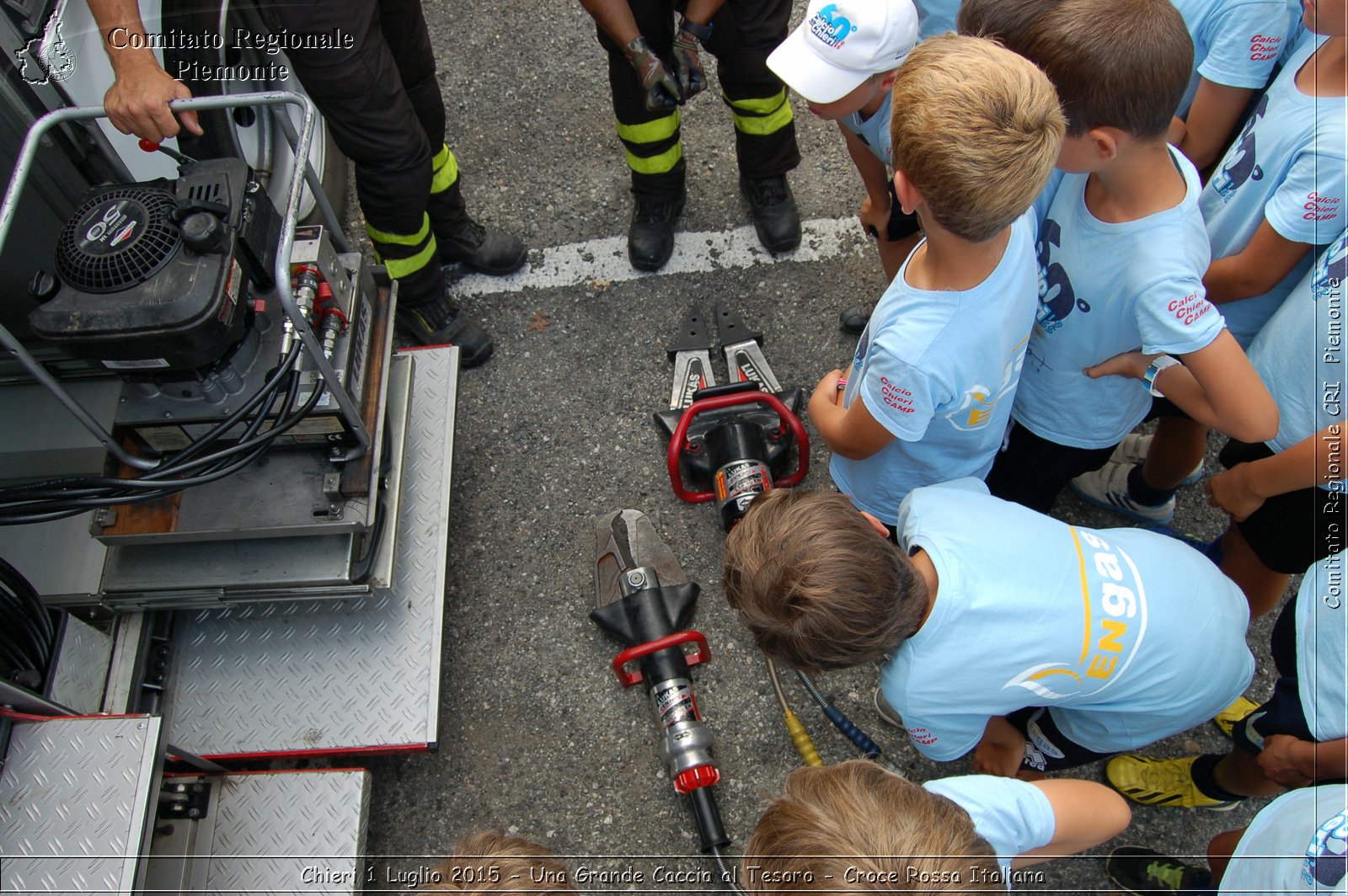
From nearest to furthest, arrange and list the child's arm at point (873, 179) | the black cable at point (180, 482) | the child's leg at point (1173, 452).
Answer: the black cable at point (180, 482)
the child's leg at point (1173, 452)
the child's arm at point (873, 179)

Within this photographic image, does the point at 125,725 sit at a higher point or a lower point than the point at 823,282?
lower

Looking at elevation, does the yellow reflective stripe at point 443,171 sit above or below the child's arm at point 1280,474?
above

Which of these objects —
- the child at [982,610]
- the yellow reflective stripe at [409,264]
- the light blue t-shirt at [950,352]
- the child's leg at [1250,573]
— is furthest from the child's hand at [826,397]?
the yellow reflective stripe at [409,264]

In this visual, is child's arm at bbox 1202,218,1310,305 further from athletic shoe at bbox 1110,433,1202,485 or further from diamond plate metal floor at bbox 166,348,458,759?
diamond plate metal floor at bbox 166,348,458,759

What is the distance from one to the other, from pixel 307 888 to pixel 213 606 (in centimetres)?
84

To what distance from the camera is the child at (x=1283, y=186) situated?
76.0 inches

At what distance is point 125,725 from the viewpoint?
202 cm

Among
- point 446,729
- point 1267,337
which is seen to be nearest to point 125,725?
point 446,729

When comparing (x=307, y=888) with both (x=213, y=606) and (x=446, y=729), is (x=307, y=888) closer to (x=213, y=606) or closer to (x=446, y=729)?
(x=446, y=729)

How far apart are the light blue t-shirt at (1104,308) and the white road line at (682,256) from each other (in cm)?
145

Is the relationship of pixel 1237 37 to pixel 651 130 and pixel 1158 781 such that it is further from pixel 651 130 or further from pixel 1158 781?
pixel 1158 781

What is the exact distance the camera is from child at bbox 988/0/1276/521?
1794 millimetres

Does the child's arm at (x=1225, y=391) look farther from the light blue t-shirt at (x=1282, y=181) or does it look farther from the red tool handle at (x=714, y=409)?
the red tool handle at (x=714, y=409)

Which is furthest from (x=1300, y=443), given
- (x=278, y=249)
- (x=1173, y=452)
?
(x=278, y=249)
